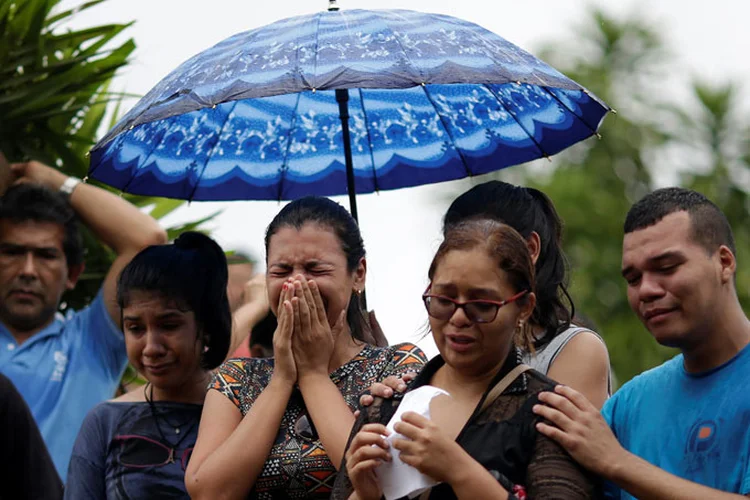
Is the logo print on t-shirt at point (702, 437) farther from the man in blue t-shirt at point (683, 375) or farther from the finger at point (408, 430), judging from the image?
the finger at point (408, 430)

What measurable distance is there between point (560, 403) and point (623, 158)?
2888 cm

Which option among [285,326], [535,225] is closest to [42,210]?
[285,326]

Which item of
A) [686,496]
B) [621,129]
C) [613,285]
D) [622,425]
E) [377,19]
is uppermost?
[621,129]

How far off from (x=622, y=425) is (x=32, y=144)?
4.48m

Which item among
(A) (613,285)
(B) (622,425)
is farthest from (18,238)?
(A) (613,285)

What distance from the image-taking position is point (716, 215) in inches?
Result: 151

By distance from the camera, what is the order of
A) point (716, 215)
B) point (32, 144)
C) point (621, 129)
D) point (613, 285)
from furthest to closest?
point (621, 129) → point (613, 285) → point (32, 144) → point (716, 215)

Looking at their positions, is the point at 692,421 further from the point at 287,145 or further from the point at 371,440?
the point at 287,145

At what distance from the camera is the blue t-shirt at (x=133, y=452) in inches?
175

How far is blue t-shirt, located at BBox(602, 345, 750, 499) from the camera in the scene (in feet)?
11.6

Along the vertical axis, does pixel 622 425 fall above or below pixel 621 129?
below

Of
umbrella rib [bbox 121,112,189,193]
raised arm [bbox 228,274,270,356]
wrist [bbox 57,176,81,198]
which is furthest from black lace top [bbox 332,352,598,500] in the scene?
wrist [bbox 57,176,81,198]

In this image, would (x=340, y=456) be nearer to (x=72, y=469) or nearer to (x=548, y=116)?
(x=72, y=469)

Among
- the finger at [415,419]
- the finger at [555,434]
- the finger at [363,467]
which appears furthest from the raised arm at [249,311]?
the finger at [555,434]
